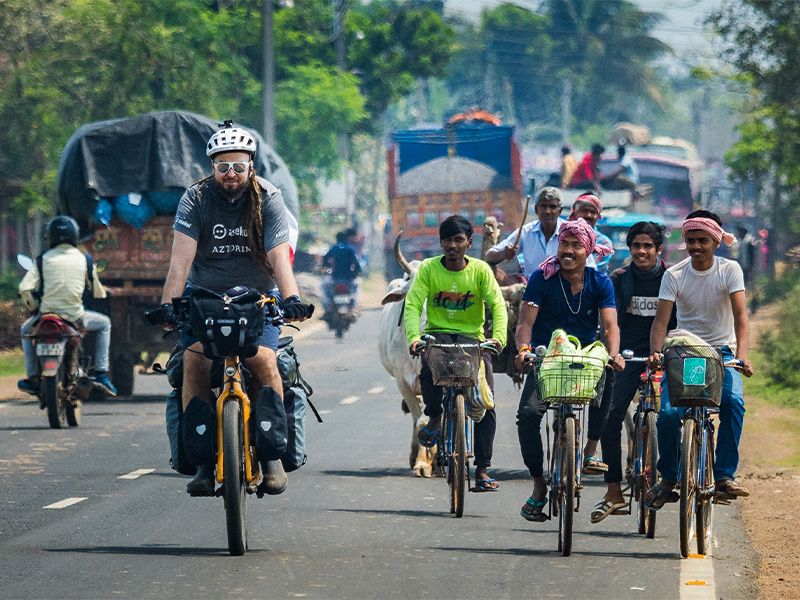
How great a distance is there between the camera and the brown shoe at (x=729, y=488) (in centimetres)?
806

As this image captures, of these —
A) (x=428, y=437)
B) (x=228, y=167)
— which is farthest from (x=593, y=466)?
(x=228, y=167)

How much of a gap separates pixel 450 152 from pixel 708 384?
27524 mm

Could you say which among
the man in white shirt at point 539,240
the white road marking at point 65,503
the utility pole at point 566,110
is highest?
the utility pole at point 566,110

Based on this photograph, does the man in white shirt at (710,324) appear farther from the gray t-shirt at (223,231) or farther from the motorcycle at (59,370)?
the motorcycle at (59,370)

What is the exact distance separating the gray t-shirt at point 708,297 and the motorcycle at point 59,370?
25.0ft

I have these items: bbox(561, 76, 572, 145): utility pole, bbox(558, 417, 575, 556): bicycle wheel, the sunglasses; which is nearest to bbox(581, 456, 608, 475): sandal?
bbox(558, 417, 575, 556): bicycle wheel

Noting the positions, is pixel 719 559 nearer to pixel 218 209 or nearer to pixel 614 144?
pixel 218 209

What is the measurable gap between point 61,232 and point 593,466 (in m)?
7.87

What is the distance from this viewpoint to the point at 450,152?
3512 centimetres

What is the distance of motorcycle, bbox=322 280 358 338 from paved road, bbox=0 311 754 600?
14577 millimetres

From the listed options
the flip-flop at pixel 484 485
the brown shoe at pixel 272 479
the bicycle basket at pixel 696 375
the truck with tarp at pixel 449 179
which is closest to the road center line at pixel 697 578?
the bicycle basket at pixel 696 375

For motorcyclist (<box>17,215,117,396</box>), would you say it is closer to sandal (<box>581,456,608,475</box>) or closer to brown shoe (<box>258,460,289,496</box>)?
brown shoe (<box>258,460,289,496</box>)

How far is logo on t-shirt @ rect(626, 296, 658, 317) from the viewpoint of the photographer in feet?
31.2

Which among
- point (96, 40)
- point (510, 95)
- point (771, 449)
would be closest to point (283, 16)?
point (96, 40)
